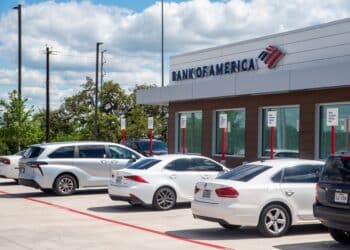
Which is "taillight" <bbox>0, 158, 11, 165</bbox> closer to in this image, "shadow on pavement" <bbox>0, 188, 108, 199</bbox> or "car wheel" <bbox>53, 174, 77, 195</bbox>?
"shadow on pavement" <bbox>0, 188, 108, 199</bbox>

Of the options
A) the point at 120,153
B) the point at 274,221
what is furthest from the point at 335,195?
the point at 120,153

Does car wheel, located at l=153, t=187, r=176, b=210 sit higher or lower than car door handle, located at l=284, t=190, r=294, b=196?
lower

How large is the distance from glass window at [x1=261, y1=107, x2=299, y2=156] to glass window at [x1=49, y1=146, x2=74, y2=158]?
8225 millimetres

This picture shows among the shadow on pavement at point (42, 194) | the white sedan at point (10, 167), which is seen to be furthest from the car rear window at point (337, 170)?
the white sedan at point (10, 167)

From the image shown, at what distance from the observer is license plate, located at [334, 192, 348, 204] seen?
35.2ft

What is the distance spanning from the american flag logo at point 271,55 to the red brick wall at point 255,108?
122 cm

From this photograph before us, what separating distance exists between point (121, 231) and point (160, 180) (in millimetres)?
3596

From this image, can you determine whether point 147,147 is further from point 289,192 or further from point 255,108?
point 289,192

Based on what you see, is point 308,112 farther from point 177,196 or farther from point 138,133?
point 138,133

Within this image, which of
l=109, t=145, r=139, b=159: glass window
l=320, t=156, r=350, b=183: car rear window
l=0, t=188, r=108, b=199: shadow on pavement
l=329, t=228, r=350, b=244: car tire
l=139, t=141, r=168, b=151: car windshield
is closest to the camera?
l=320, t=156, r=350, b=183: car rear window

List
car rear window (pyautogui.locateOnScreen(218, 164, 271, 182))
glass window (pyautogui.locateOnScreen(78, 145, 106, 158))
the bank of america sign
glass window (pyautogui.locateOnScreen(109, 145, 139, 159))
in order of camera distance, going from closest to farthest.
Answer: car rear window (pyautogui.locateOnScreen(218, 164, 271, 182))
glass window (pyautogui.locateOnScreen(78, 145, 106, 158))
glass window (pyautogui.locateOnScreen(109, 145, 139, 159))
the bank of america sign

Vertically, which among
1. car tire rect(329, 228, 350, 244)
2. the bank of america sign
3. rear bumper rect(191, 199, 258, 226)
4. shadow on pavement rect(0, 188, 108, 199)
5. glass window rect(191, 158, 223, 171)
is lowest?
shadow on pavement rect(0, 188, 108, 199)

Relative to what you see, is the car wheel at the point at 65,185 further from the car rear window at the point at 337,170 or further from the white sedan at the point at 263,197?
the car rear window at the point at 337,170

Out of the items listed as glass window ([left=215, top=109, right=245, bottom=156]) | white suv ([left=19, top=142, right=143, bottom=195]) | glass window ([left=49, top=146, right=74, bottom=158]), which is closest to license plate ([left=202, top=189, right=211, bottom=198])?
white suv ([left=19, top=142, right=143, bottom=195])
